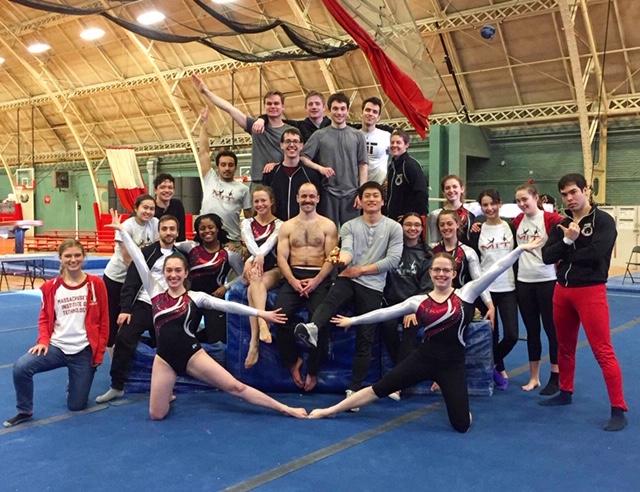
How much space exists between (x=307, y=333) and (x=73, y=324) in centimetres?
163

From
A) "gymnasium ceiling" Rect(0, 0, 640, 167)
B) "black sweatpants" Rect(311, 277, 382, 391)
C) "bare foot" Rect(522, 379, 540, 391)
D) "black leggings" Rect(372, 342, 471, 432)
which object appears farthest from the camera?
"gymnasium ceiling" Rect(0, 0, 640, 167)

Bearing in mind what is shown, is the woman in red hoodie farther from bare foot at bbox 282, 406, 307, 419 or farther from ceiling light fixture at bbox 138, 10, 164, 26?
ceiling light fixture at bbox 138, 10, 164, 26

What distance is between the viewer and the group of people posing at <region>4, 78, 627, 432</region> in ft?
12.3

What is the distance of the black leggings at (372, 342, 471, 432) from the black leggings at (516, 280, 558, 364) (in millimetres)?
1116

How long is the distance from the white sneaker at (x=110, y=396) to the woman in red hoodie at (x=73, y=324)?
0.15 metres

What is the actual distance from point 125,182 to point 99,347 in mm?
15325

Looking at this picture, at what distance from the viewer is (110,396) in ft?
14.2

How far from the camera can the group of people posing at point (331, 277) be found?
12.3ft

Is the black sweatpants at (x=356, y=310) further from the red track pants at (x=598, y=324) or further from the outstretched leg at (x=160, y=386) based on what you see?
the red track pants at (x=598, y=324)

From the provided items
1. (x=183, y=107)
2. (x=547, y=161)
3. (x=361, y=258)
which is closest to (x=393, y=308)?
(x=361, y=258)

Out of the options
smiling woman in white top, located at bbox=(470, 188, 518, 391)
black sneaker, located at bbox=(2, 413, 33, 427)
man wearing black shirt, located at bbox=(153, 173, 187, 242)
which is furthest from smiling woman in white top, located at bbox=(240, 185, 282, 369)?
smiling woman in white top, located at bbox=(470, 188, 518, 391)

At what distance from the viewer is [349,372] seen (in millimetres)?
4559

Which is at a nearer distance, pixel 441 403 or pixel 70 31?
pixel 441 403

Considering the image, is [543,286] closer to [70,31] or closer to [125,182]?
[125,182]
